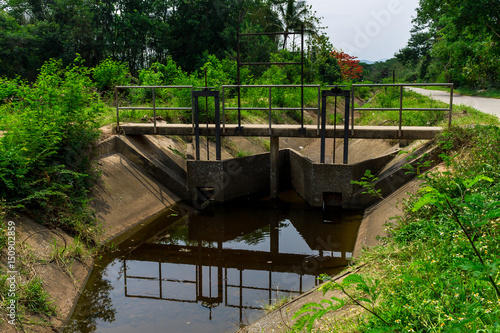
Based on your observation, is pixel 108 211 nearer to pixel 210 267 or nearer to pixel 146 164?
pixel 146 164

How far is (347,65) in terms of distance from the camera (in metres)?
37.4

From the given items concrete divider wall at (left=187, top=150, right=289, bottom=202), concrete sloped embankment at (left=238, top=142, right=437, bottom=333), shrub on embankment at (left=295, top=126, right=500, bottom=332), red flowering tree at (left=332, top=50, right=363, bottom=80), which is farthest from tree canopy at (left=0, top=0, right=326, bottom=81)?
shrub on embankment at (left=295, top=126, right=500, bottom=332)

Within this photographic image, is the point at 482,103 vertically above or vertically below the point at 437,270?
above

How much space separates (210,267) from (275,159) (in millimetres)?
5609

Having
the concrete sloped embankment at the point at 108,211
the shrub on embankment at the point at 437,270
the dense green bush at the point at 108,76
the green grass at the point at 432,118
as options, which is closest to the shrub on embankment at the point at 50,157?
the concrete sloped embankment at the point at 108,211

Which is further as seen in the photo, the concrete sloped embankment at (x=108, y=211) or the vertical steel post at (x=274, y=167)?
the vertical steel post at (x=274, y=167)

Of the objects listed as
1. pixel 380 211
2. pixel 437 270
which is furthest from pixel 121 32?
pixel 437 270

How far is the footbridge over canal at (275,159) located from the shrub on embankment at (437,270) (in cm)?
368

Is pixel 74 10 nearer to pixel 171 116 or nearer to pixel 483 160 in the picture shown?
pixel 171 116

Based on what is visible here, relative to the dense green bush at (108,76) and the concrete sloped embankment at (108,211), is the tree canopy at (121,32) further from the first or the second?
the concrete sloped embankment at (108,211)

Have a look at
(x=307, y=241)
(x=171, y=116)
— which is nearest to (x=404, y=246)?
(x=307, y=241)

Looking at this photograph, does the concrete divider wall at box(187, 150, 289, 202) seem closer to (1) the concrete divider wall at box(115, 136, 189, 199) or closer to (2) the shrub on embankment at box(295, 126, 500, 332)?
(1) the concrete divider wall at box(115, 136, 189, 199)

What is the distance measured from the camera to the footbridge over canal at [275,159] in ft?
40.5

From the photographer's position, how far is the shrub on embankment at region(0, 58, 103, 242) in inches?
331
